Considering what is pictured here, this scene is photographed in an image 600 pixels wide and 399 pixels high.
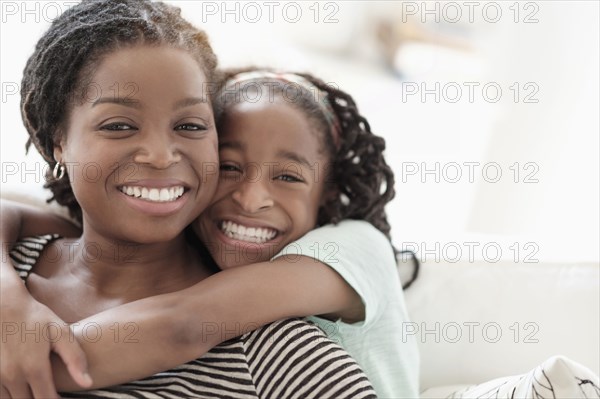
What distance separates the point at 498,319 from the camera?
1.45 meters

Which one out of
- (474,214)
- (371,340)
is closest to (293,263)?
(371,340)

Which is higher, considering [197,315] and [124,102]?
[124,102]

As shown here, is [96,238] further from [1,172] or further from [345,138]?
[1,172]

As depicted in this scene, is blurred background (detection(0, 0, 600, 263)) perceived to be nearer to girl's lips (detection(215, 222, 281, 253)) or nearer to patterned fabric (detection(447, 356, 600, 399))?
girl's lips (detection(215, 222, 281, 253))

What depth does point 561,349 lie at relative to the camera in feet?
4.69

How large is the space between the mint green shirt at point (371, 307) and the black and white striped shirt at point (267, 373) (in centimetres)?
14

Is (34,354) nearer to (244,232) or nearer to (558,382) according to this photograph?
(244,232)

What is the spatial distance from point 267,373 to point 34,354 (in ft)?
1.00

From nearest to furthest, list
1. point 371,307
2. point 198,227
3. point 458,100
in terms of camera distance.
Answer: point 371,307, point 198,227, point 458,100

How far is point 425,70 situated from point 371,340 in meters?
2.61

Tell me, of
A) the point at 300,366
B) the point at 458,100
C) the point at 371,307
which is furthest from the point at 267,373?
the point at 458,100

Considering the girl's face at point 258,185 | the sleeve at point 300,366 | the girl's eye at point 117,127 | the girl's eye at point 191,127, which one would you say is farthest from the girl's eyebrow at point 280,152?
the sleeve at point 300,366

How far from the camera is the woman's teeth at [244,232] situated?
127 centimetres

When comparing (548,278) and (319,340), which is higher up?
(319,340)
